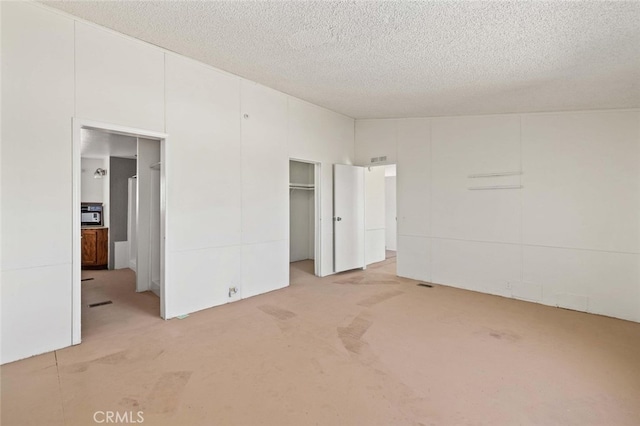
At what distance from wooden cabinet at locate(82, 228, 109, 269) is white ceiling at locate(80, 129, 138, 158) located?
164 centimetres

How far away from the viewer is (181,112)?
3658 mm

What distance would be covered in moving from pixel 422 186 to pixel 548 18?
3.27 metres

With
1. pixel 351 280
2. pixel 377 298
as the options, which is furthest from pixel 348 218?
pixel 377 298

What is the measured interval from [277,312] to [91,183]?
22.0ft

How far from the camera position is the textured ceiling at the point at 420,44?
2.48 m

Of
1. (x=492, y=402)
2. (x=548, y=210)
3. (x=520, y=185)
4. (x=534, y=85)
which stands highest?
(x=534, y=85)

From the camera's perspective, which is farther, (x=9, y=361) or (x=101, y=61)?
(x=101, y=61)

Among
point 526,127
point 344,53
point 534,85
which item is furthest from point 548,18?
point 526,127

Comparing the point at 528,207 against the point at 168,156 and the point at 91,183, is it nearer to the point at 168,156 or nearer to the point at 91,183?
the point at 168,156

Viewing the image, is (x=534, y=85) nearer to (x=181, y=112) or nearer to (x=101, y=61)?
(x=181, y=112)

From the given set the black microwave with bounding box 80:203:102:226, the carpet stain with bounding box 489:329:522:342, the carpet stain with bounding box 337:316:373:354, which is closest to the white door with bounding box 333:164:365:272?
the carpet stain with bounding box 337:316:373:354

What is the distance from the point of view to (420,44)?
9.85 feet

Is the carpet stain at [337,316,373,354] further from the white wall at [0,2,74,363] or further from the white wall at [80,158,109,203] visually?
the white wall at [80,158,109,203]

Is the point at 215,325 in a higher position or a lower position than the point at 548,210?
lower
